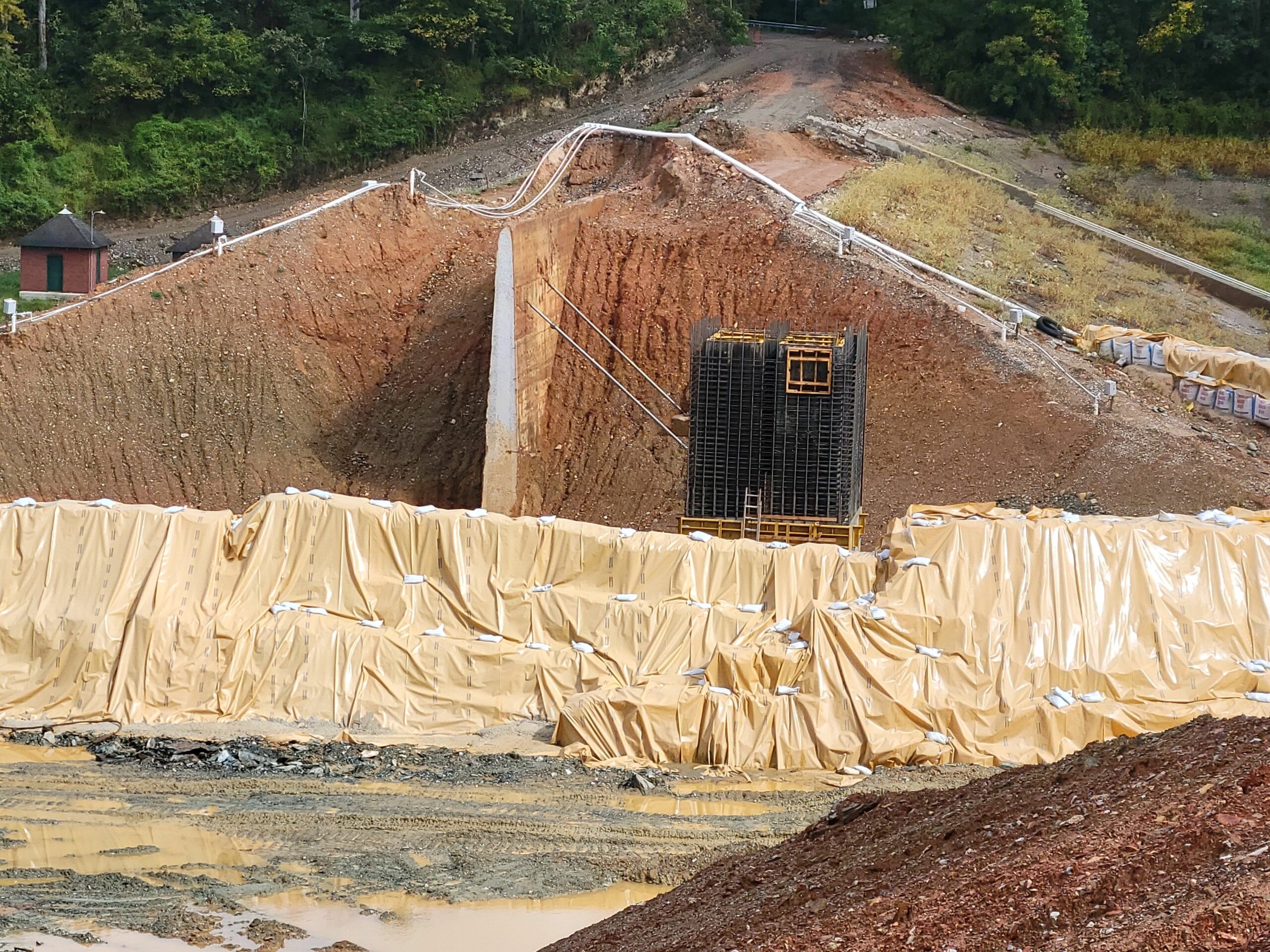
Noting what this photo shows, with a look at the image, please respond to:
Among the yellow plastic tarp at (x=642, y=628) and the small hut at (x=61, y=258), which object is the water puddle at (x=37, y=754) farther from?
the small hut at (x=61, y=258)

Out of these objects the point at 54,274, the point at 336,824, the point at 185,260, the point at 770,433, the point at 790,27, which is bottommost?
the point at 336,824

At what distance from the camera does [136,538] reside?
1778cm

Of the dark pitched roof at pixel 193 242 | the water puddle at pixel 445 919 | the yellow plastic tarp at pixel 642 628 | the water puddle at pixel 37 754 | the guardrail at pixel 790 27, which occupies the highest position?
the guardrail at pixel 790 27

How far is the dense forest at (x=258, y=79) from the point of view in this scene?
39.3m

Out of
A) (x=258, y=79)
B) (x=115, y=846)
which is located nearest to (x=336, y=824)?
(x=115, y=846)

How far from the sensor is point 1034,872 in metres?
8.46

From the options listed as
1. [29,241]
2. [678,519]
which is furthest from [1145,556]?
[29,241]

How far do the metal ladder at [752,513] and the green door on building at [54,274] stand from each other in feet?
56.0

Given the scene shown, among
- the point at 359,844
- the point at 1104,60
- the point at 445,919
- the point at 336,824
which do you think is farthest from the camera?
the point at 1104,60

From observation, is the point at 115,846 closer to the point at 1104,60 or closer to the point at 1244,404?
the point at 1244,404

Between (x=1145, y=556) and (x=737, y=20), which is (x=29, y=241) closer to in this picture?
(x=737, y=20)

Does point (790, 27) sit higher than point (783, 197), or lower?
higher

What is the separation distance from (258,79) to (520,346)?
63.4 feet

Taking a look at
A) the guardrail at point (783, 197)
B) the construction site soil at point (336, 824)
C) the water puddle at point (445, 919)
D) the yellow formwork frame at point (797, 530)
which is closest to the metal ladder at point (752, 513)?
the yellow formwork frame at point (797, 530)
